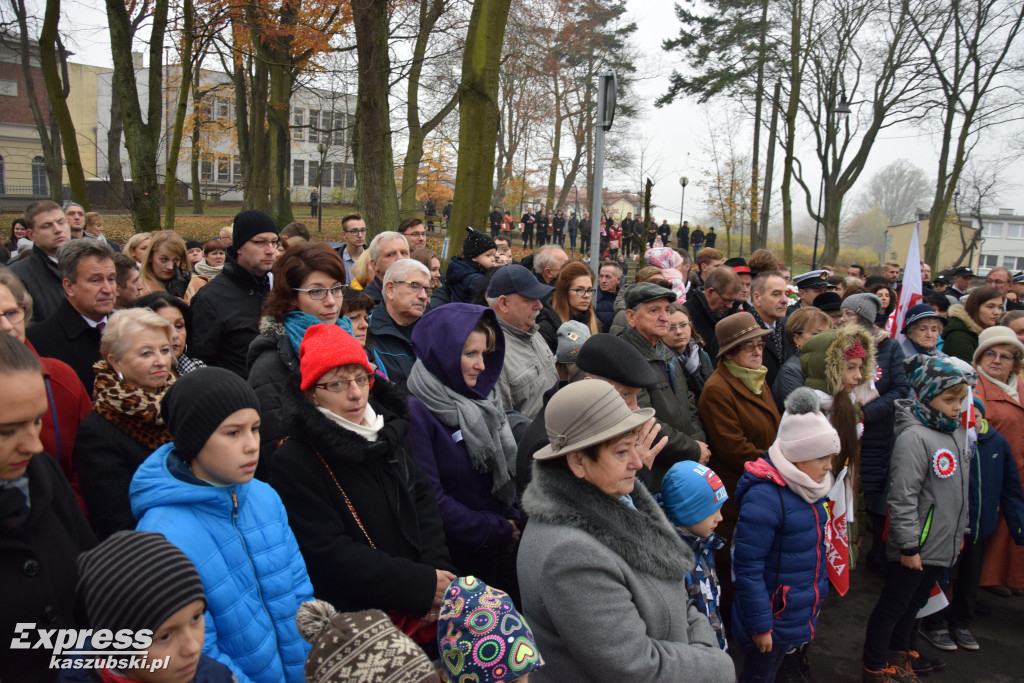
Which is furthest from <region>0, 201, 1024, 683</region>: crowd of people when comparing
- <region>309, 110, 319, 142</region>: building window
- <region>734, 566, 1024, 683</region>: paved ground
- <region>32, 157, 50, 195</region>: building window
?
<region>309, 110, 319, 142</region>: building window

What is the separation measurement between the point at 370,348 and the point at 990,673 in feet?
15.6

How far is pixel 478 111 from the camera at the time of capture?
30.6 ft

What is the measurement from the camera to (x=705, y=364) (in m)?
5.23

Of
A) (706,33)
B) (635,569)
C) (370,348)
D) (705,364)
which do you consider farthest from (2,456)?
(706,33)

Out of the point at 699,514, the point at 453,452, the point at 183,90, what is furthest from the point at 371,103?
the point at 699,514

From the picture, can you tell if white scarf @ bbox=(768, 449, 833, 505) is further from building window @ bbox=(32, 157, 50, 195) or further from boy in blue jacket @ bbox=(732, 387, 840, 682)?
building window @ bbox=(32, 157, 50, 195)

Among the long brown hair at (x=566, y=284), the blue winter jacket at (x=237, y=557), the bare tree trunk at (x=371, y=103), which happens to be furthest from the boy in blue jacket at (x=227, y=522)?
the bare tree trunk at (x=371, y=103)

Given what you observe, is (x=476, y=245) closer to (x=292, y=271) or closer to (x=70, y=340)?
(x=292, y=271)

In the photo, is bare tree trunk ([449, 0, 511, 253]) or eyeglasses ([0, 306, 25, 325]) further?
bare tree trunk ([449, 0, 511, 253])

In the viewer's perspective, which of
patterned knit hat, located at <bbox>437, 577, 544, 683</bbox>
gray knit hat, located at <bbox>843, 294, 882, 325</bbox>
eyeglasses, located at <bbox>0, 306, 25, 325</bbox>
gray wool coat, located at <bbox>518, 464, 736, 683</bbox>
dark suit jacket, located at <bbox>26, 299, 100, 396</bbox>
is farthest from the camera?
gray knit hat, located at <bbox>843, 294, 882, 325</bbox>

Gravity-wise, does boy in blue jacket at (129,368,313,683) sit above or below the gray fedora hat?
below

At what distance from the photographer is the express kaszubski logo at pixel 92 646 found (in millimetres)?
1692

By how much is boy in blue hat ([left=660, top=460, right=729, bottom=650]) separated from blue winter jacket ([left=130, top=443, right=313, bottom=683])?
1.53 meters

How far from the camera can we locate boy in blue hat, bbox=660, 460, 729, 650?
2891 mm
